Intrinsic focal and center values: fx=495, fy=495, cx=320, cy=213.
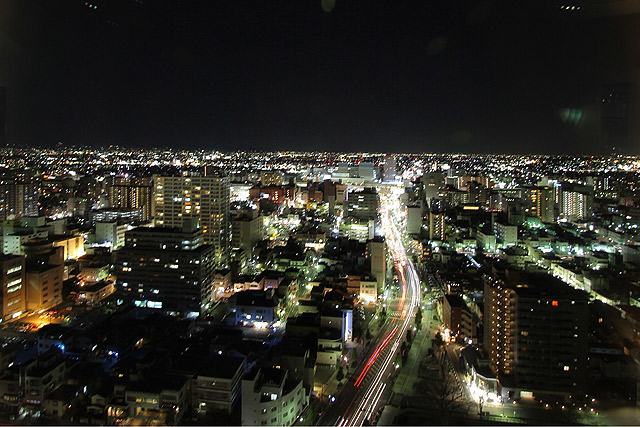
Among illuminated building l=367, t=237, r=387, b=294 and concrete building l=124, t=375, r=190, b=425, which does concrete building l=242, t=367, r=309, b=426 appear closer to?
concrete building l=124, t=375, r=190, b=425

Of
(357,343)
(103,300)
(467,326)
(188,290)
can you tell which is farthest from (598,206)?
(103,300)

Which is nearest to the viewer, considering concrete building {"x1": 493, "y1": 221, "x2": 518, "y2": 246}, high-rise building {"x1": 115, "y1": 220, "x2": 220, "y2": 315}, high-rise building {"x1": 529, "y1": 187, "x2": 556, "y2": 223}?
high-rise building {"x1": 115, "y1": 220, "x2": 220, "y2": 315}

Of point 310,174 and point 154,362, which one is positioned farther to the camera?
point 310,174

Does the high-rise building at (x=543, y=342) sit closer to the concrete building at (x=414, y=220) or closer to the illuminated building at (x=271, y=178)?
the concrete building at (x=414, y=220)

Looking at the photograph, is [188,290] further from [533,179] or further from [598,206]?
[533,179]

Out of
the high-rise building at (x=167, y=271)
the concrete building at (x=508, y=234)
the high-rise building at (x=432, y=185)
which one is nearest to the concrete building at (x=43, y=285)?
the high-rise building at (x=167, y=271)

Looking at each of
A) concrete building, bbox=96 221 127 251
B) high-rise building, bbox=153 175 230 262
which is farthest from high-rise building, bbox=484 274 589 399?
concrete building, bbox=96 221 127 251
